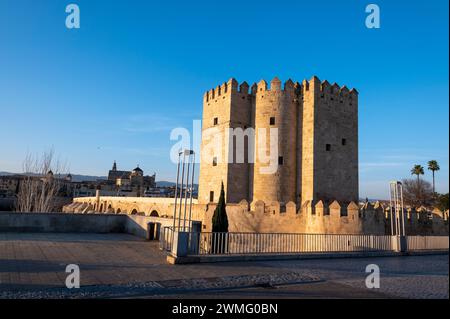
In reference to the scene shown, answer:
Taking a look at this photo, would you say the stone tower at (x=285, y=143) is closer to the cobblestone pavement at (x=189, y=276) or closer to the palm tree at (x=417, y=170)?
the cobblestone pavement at (x=189, y=276)

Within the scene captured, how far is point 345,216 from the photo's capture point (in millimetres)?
19078

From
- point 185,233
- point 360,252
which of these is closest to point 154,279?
point 185,233

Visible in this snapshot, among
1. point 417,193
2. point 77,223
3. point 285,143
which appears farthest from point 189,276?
point 417,193

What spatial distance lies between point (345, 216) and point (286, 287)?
13.5 meters

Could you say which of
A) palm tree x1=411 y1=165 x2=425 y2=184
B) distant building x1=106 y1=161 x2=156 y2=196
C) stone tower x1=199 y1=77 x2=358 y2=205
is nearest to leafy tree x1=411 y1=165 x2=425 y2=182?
palm tree x1=411 y1=165 x2=425 y2=184

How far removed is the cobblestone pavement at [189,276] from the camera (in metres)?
6.18

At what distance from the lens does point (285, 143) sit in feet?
83.3

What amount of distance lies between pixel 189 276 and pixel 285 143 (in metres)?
19.1

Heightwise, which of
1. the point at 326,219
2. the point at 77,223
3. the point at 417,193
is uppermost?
the point at 417,193

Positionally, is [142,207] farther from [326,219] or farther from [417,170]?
[417,170]

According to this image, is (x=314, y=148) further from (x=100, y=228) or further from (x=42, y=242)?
(x=42, y=242)

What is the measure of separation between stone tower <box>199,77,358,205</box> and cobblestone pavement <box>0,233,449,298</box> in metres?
13.8

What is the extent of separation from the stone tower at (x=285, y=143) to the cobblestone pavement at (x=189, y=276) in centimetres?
1382
